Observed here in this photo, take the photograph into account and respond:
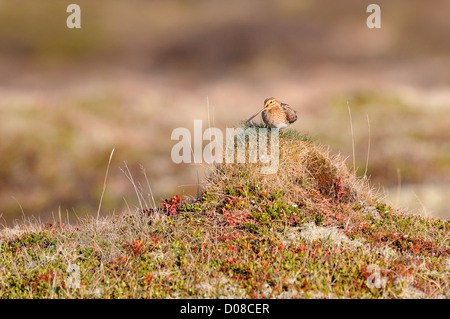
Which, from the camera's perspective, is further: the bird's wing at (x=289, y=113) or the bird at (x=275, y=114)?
the bird's wing at (x=289, y=113)

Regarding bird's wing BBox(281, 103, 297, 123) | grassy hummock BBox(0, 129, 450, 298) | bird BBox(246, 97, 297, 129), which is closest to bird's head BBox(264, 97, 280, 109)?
bird BBox(246, 97, 297, 129)

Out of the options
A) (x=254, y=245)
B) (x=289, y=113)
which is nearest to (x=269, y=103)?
(x=289, y=113)

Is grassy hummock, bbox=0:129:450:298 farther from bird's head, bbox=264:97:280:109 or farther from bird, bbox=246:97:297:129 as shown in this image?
bird's head, bbox=264:97:280:109

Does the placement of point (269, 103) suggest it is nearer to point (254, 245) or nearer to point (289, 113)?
point (289, 113)

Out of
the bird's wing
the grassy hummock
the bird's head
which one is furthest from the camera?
the bird's wing

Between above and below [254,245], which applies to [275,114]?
above

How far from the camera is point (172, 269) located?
321 inches

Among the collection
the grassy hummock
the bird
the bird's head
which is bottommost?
the grassy hummock

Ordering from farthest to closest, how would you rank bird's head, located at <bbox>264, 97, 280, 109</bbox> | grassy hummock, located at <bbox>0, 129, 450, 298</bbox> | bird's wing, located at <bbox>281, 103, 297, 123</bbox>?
bird's wing, located at <bbox>281, 103, 297, 123</bbox> → bird's head, located at <bbox>264, 97, 280, 109</bbox> → grassy hummock, located at <bbox>0, 129, 450, 298</bbox>

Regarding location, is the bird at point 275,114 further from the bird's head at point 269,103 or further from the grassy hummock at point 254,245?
the grassy hummock at point 254,245

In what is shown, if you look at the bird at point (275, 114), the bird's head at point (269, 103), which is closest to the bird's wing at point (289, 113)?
the bird at point (275, 114)

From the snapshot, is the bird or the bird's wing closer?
the bird

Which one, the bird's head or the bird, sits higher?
the bird's head

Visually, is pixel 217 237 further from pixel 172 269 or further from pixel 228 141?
pixel 228 141
